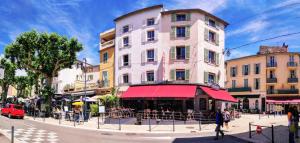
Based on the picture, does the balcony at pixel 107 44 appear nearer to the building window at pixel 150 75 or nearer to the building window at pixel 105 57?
the building window at pixel 105 57

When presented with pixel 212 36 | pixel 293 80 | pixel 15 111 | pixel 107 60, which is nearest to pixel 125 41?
pixel 107 60

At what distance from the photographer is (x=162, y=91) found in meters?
32.6

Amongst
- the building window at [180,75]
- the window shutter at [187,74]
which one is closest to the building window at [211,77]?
the window shutter at [187,74]

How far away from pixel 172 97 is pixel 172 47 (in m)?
6.92

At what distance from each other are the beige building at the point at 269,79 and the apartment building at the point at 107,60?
3170 cm

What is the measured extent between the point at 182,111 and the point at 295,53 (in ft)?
124

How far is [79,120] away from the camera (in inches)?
1171

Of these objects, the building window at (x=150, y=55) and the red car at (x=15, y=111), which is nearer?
the red car at (x=15, y=111)

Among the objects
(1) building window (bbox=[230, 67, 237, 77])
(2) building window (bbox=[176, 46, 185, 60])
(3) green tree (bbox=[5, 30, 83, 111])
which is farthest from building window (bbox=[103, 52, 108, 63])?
(1) building window (bbox=[230, 67, 237, 77])

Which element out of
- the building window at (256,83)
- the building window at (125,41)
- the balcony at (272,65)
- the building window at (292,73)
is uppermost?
the building window at (125,41)

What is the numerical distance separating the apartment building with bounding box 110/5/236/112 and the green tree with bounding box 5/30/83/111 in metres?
6.98

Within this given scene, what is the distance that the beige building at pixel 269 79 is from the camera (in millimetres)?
60875

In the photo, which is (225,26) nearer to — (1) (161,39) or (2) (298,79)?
(1) (161,39)

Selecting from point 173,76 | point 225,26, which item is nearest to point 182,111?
point 173,76
